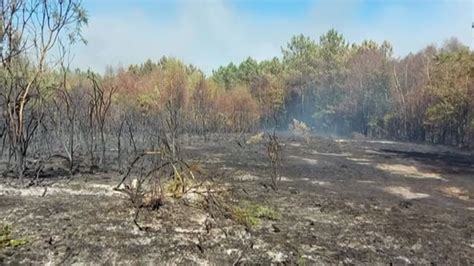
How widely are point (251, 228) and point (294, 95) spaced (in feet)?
153

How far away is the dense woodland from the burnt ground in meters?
5.15

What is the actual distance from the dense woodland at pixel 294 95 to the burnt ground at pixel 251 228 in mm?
5147

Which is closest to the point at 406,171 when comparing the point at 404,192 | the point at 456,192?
the point at 456,192

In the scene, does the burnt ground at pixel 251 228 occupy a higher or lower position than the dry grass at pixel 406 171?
lower

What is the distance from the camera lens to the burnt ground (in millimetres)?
6562

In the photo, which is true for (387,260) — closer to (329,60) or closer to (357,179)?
(357,179)

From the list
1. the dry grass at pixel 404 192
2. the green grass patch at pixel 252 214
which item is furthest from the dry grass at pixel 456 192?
the green grass patch at pixel 252 214

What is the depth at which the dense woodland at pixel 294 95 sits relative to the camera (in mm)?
20922

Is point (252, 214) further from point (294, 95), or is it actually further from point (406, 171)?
point (294, 95)

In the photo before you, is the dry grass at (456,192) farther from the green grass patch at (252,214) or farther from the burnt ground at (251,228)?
the green grass patch at (252,214)

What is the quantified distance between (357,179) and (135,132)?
15.6 metres

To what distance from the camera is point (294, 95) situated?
53.7 metres

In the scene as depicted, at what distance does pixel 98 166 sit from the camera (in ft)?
45.4

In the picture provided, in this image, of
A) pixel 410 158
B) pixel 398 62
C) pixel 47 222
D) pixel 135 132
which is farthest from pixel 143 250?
pixel 398 62
